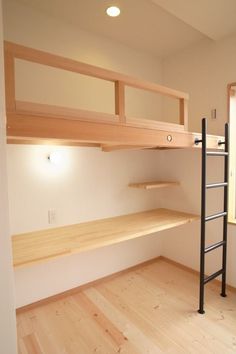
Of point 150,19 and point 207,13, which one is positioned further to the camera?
point 150,19

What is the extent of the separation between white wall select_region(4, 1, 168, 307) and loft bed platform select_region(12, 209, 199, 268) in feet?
0.47

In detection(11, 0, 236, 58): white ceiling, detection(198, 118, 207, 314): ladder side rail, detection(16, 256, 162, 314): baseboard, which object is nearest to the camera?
detection(11, 0, 236, 58): white ceiling

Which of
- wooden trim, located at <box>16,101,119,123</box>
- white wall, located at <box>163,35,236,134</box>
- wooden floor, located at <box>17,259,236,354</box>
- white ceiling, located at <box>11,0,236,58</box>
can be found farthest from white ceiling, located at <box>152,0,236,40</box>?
wooden floor, located at <box>17,259,236,354</box>

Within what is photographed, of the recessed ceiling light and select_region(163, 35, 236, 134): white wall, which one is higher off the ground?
the recessed ceiling light

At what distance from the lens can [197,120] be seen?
2.66 m

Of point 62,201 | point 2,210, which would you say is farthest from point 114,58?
point 2,210

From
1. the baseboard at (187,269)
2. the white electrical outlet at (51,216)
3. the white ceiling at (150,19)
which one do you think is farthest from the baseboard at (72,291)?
the white ceiling at (150,19)

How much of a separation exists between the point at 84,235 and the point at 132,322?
84 cm

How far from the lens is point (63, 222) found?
89.6 inches

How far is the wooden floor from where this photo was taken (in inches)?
66.6

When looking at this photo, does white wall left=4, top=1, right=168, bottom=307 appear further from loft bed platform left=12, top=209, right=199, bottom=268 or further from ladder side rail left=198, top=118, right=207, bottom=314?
ladder side rail left=198, top=118, right=207, bottom=314

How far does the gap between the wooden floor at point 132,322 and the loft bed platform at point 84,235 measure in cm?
70

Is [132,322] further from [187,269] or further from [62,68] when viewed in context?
[62,68]

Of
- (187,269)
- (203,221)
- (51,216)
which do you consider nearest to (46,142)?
(51,216)
